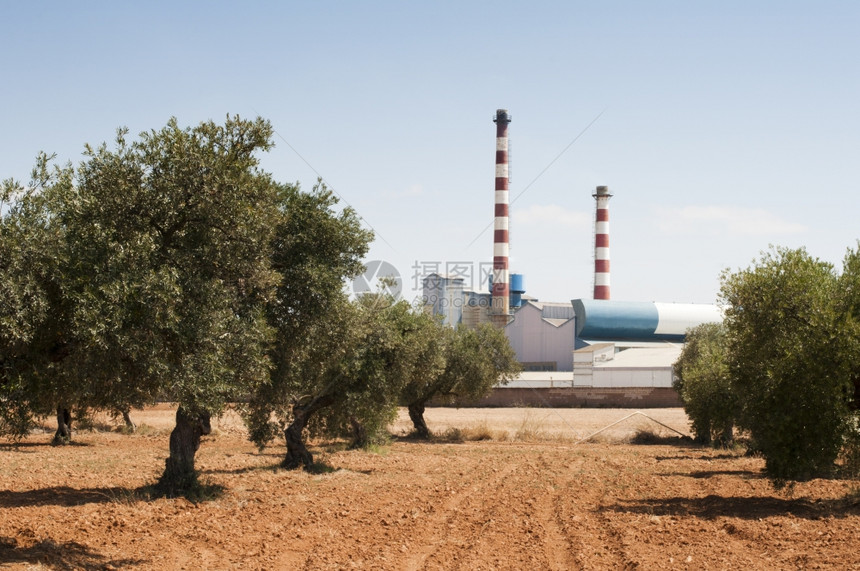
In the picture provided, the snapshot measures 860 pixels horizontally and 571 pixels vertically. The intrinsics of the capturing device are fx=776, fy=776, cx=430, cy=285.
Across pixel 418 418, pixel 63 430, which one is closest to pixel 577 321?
pixel 418 418

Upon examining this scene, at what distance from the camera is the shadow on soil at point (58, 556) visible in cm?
1253

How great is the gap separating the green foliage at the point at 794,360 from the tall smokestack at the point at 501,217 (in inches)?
2685

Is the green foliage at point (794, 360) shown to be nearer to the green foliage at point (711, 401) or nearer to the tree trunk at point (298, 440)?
the tree trunk at point (298, 440)

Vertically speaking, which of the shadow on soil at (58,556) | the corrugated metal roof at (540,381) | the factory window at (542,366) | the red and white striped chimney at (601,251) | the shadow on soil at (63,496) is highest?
the red and white striped chimney at (601,251)

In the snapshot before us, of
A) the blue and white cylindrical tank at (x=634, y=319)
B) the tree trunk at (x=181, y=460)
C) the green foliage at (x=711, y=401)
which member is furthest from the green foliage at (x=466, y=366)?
the blue and white cylindrical tank at (x=634, y=319)

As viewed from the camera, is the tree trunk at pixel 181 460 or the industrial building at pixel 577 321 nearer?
the tree trunk at pixel 181 460

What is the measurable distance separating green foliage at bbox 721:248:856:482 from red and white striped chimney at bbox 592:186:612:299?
8147cm

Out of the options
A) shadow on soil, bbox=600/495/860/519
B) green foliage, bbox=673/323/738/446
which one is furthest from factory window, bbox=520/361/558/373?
shadow on soil, bbox=600/495/860/519

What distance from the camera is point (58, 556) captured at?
42.3ft

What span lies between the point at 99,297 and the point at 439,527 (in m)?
8.32

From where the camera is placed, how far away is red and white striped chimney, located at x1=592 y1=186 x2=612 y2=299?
329 feet

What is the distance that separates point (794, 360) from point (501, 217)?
2765 inches

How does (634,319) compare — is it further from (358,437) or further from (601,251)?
(358,437)

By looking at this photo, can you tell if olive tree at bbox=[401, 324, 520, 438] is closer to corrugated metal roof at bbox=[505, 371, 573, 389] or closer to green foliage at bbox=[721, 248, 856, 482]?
corrugated metal roof at bbox=[505, 371, 573, 389]
